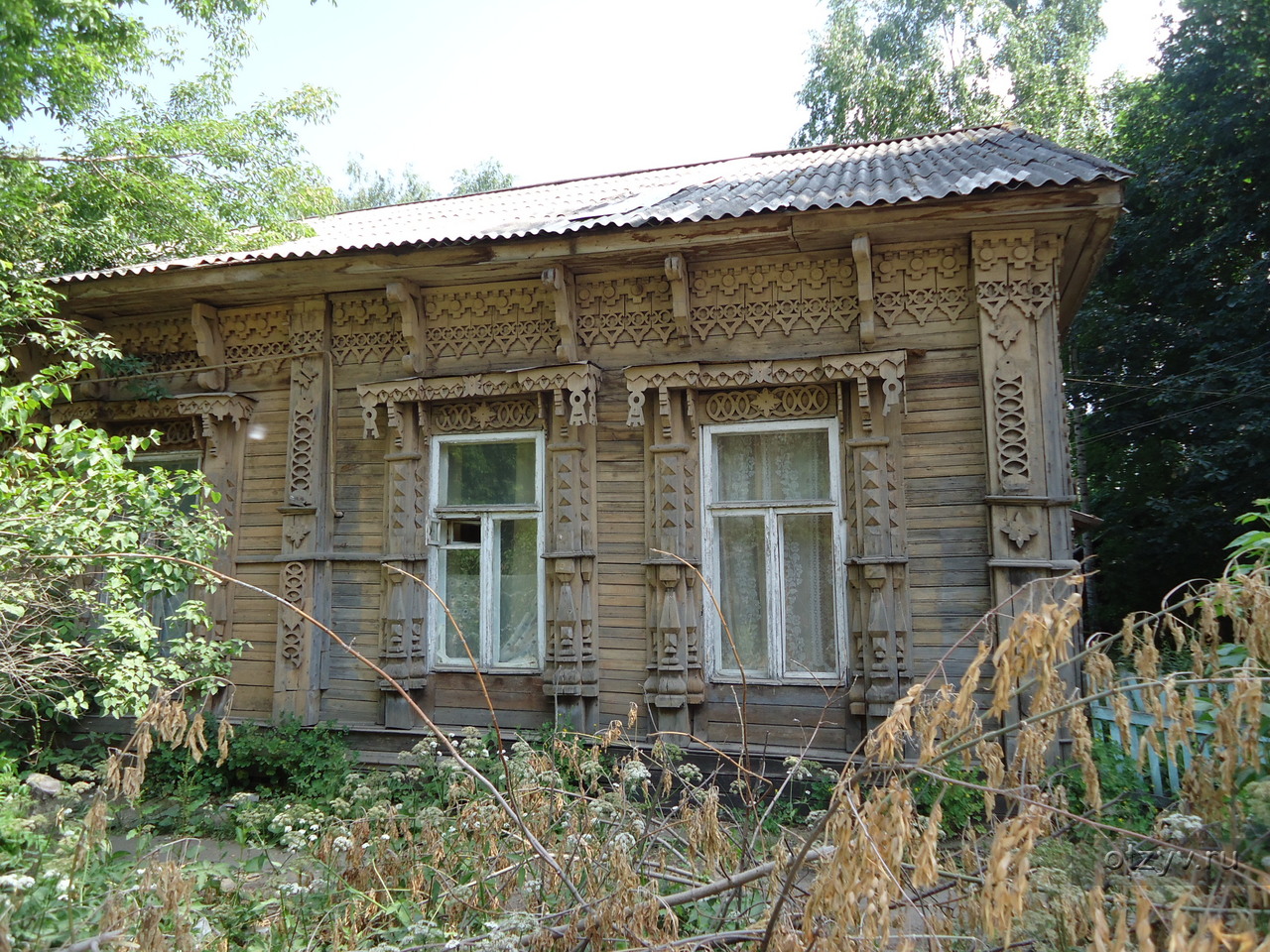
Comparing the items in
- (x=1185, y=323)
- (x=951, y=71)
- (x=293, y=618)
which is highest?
(x=951, y=71)

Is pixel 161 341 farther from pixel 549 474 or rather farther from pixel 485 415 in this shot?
pixel 549 474

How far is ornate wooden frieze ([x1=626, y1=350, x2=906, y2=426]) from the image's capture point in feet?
17.0

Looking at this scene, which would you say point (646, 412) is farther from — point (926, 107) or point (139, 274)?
point (926, 107)

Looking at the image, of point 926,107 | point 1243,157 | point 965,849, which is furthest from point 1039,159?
point 926,107

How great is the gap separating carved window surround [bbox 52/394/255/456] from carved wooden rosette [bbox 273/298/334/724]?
1.60ft

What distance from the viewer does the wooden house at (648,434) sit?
16.8 ft

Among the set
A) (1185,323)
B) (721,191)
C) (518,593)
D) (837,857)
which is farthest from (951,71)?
(837,857)

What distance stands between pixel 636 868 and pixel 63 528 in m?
3.64

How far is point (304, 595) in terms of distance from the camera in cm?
608

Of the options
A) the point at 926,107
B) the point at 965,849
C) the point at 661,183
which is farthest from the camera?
the point at 926,107

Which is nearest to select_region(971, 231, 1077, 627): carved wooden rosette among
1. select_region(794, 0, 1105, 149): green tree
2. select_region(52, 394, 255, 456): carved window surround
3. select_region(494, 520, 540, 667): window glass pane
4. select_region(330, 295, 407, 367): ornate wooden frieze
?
select_region(494, 520, 540, 667): window glass pane

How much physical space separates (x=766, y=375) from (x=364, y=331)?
3194 mm

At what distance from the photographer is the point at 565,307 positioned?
227 inches

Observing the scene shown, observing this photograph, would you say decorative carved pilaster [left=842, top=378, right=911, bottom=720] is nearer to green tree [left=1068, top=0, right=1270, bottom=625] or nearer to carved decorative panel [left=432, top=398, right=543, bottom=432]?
carved decorative panel [left=432, top=398, right=543, bottom=432]
